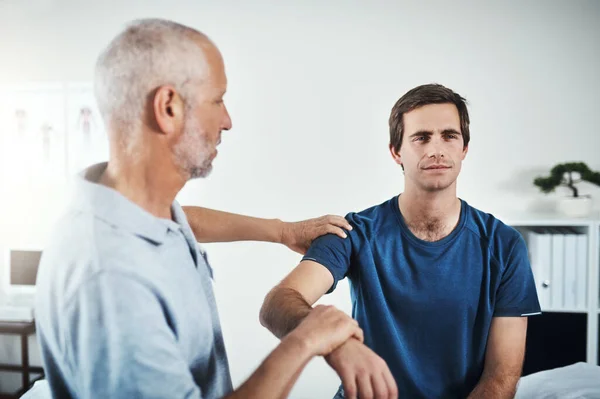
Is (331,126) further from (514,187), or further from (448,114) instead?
(448,114)

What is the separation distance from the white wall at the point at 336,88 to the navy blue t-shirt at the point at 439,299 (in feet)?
2.95

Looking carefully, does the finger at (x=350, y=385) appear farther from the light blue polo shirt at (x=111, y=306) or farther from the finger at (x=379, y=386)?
the light blue polo shirt at (x=111, y=306)

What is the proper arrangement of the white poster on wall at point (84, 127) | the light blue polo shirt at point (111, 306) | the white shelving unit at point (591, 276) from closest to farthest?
the light blue polo shirt at point (111, 306)
the white shelving unit at point (591, 276)
the white poster on wall at point (84, 127)

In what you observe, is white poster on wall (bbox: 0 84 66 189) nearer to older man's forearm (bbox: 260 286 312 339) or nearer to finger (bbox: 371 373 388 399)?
older man's forearm (bbox: 260 286 312 339)

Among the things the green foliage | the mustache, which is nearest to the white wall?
the green foliage

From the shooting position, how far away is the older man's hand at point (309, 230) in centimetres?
121

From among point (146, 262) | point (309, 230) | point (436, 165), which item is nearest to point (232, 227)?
point (309, 230)

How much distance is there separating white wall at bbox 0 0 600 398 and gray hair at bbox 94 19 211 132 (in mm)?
1417

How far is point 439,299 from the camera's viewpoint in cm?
115

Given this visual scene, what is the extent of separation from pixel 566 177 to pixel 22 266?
237 cm

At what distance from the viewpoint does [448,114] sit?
119cm

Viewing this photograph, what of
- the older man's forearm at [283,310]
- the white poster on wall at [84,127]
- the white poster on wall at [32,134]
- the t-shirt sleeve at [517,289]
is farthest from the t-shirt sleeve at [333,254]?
the white poster on wall at [32,134]

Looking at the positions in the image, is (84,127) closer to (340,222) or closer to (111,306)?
(340,222)

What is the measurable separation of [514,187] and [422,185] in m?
0.99
